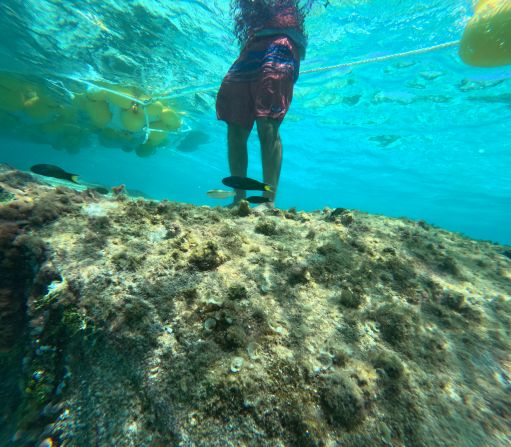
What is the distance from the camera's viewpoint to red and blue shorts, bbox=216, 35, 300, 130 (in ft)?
12.9

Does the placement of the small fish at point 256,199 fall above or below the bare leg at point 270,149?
below

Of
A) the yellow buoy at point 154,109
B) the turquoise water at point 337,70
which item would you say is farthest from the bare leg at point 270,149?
the yellow buoy at point 154,109

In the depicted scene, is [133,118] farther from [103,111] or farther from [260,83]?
[260,83]

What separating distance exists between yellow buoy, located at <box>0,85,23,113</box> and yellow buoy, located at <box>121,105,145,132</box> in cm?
887

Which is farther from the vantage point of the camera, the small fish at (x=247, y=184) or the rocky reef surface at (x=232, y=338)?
the small fish at (x=247, y=184)

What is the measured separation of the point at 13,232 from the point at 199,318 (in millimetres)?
1896

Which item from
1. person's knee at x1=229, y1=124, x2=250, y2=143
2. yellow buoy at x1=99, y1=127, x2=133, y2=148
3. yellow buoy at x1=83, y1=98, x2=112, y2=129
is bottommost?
person's knee at x1=229, y1=124, x2=250, y2=143

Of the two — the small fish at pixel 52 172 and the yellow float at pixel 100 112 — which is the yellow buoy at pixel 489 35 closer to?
the small fish at pixel 52 172

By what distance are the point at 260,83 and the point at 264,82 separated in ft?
0.28

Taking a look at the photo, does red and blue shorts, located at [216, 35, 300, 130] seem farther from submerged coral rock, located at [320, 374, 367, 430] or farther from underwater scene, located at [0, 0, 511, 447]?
submerged coral rock, located at [320, 374, 367, 430]

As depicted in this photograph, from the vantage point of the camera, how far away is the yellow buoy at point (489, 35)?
4.34 meters

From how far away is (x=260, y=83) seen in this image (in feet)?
13.2

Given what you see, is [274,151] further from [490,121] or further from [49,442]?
[490,121]

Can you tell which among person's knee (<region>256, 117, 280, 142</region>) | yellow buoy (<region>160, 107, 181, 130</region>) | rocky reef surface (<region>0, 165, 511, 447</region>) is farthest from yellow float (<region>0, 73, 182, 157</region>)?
rocky reef surface (<region>0, 165, 511, 447</region>)
